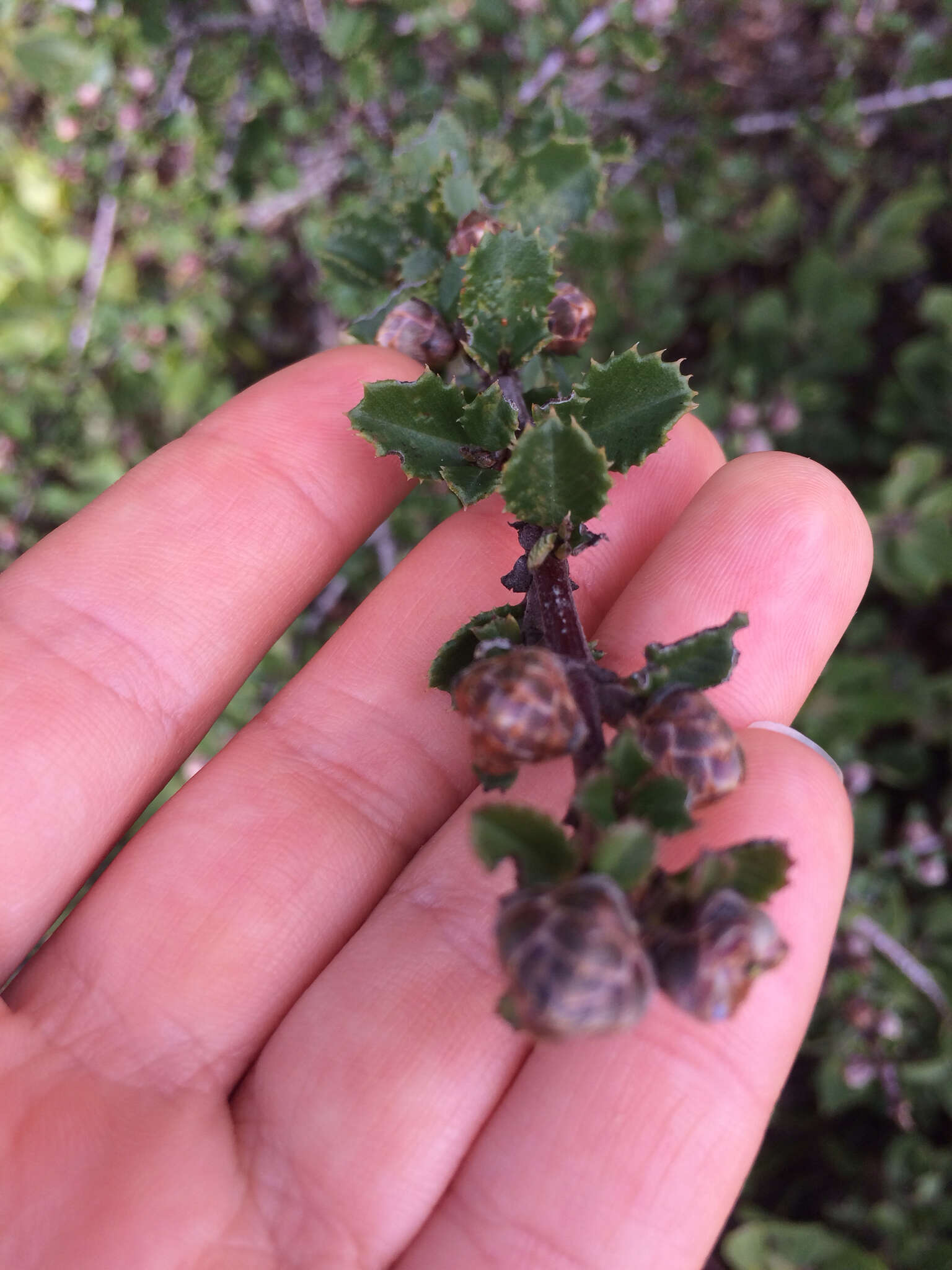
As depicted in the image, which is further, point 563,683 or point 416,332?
point 416,332

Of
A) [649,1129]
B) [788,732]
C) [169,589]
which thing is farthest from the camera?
[169,589]

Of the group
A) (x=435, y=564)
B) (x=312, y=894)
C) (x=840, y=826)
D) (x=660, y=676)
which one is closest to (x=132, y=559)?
(x=435, y=564)

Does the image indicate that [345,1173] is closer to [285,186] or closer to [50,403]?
[50,403]

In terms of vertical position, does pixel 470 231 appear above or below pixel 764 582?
above

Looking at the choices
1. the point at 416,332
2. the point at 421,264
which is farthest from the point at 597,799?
the point at 421,264

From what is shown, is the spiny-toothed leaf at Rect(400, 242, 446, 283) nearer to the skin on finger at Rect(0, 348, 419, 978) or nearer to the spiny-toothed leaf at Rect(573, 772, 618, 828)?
the skin on finger at Rect(0, 348, 419, 978)

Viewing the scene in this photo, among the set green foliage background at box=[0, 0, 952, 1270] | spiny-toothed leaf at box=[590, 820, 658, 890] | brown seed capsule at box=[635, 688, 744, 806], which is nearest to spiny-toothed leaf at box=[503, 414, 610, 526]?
brown seed capsule at box=[635, 688, 744, 806]

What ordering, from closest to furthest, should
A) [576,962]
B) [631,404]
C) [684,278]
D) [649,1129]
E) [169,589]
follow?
1. [576,962]
2. [649,1129]
3. [631,404]
4. [169,589]
5. [684,278]

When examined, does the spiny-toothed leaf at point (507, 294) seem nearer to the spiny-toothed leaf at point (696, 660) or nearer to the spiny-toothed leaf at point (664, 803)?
the spiny-toothed leaf at point (696, 660)

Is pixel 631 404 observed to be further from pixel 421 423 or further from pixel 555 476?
pixel 421 423
